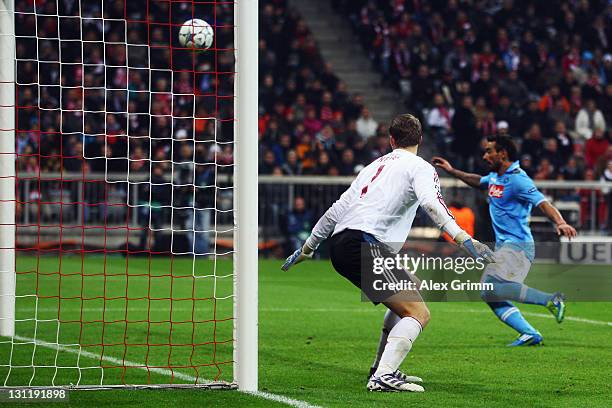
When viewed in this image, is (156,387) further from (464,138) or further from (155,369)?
(464,138)

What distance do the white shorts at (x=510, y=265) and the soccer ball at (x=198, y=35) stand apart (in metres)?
3.58

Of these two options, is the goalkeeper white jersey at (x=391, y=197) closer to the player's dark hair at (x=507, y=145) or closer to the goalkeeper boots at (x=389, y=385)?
the goalkeeper boots at (x=389, y=385)

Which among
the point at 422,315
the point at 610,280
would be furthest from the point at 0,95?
the point at 610,280

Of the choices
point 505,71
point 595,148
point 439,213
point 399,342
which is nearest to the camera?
point 439,213

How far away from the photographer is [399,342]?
314 inches

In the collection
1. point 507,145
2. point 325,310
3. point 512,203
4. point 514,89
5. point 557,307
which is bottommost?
point 325,310

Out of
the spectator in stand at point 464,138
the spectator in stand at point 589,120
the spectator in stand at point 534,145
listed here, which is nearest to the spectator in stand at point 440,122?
the spectator in stand at point 464,138

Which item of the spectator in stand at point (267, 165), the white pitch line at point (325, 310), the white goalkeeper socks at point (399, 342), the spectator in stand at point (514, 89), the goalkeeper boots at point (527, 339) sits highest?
the spectator in stand at point (514, 89)

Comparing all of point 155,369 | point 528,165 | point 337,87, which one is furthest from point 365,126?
point 155,369

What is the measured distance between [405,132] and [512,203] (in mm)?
3555

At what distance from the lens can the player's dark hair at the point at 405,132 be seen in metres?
8.28

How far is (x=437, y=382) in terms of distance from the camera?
8.69 meters

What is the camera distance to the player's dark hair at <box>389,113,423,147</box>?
828 cm

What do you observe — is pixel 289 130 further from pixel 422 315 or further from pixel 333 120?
pixel 422 315
